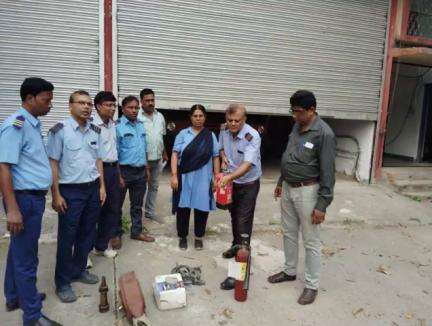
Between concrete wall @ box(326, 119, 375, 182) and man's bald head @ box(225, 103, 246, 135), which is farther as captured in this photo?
concrete wall @ box(326, 119, 375, 182)

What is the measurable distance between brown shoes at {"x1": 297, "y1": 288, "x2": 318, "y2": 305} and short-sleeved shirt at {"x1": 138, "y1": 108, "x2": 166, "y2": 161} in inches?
98.1

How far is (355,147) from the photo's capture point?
348 inches

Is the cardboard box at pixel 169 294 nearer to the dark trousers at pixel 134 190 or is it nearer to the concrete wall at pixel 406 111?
the dark trousers at pixel 134 190

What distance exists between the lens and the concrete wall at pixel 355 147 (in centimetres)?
845

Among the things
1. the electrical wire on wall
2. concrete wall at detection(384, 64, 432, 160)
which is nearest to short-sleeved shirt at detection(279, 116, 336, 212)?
the electrical wire on wall

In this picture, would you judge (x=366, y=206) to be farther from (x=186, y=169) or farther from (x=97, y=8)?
(x=97, y=8)

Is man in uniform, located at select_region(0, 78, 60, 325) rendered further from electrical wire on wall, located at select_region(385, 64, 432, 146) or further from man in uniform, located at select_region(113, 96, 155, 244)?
electrical wire on wall, located at select_region(385, 64, 432, 146)

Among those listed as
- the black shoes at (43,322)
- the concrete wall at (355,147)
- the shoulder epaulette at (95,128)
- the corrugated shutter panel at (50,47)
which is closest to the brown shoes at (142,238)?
the shoulder epaulette at (95,128)

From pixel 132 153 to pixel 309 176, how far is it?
207 centimetres

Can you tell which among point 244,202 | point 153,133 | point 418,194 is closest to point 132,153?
point 153,133

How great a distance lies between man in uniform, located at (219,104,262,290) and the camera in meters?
3.88

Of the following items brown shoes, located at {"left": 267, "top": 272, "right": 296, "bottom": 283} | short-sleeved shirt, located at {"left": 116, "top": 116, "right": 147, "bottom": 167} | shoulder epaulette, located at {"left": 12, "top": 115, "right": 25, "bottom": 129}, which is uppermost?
shoulder epaulette, located at {"left": 12, "top": 115, "right": 25, "bottom": 129}

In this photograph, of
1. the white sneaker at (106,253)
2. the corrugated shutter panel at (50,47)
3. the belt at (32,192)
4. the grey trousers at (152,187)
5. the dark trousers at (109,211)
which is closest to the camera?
the belt at (32,192)

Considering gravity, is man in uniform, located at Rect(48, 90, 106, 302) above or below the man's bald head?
below
